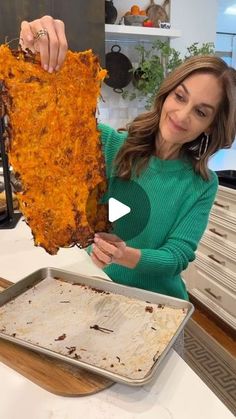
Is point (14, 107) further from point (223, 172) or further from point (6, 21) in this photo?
point (6, 21)

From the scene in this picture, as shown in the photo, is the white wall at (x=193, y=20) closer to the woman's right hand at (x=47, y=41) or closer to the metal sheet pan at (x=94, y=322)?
the woman's right hand at (x=47, y=41)

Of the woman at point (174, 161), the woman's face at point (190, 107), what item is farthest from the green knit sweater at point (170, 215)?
the woman's face at point (190, 107)

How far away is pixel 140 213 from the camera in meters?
1.05

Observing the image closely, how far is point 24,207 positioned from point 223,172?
1.67 meters

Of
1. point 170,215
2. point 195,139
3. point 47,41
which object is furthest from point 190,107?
point 47,41

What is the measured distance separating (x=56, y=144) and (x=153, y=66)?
1.97 meters

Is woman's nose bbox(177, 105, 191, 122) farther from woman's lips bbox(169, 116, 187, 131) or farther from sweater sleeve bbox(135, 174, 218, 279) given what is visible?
sweater sleeve bbox(135, 174, 218, 279)

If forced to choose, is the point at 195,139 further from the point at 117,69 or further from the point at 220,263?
the point at 117,69

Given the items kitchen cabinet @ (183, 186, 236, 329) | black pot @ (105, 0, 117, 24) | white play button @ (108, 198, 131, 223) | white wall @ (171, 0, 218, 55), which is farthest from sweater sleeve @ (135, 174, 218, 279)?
white wall @ (171, 0, 218, 55)

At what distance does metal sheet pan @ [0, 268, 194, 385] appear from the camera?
65 cm

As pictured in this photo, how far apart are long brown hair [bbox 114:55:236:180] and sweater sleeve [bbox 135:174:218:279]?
90 millimetres

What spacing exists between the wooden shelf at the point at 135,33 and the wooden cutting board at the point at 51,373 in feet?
7.67

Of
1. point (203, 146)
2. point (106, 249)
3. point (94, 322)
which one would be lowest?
point (94, 322)

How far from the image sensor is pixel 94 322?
→ 2.52 feet
